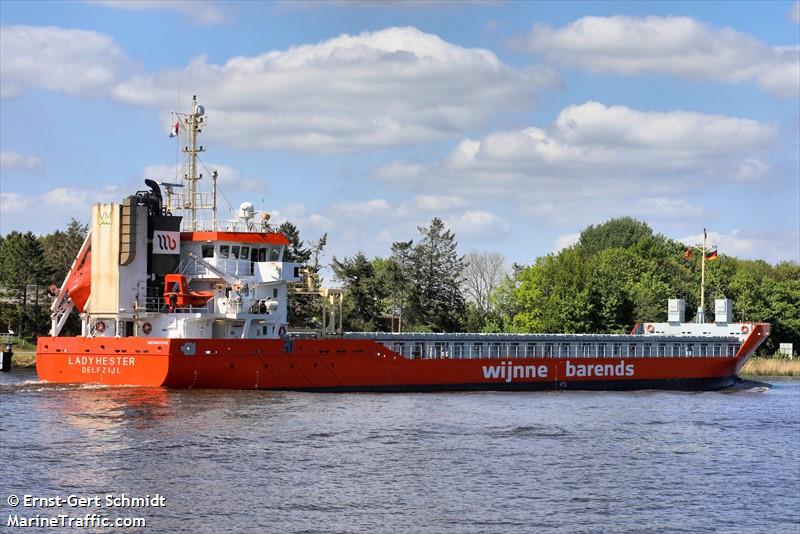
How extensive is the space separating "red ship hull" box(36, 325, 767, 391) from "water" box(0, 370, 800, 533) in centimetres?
115

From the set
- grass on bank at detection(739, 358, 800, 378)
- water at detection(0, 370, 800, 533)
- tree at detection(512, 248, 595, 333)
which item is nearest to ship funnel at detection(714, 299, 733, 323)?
grass on bank at detection(739, 358, 800, 378)

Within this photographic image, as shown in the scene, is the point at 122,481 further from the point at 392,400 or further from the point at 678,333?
the point at 678,333

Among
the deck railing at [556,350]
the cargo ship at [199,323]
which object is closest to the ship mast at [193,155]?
the cargo ship at [199,323]

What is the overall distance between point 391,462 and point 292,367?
16.4 m

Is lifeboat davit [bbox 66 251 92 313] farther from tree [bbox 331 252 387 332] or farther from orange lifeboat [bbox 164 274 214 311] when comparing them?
tree [bbox 331 252 387 332]

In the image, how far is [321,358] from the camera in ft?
157

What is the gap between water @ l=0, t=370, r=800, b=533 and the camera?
83.3 feet

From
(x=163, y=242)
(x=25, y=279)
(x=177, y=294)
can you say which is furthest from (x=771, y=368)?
(x=25, y=279)

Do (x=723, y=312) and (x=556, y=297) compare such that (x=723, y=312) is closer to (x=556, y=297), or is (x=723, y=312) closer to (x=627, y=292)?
(x=556, y=297)

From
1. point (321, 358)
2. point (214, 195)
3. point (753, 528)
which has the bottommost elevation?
point (753, 528)

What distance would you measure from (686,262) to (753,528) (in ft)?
275

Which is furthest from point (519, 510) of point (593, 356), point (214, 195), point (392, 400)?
point (593, 356)

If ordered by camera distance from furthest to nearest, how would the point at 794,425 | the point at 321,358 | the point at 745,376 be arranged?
the point at 745,376, the point at 321,358, the point at 794,425

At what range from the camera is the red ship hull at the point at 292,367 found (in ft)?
146
